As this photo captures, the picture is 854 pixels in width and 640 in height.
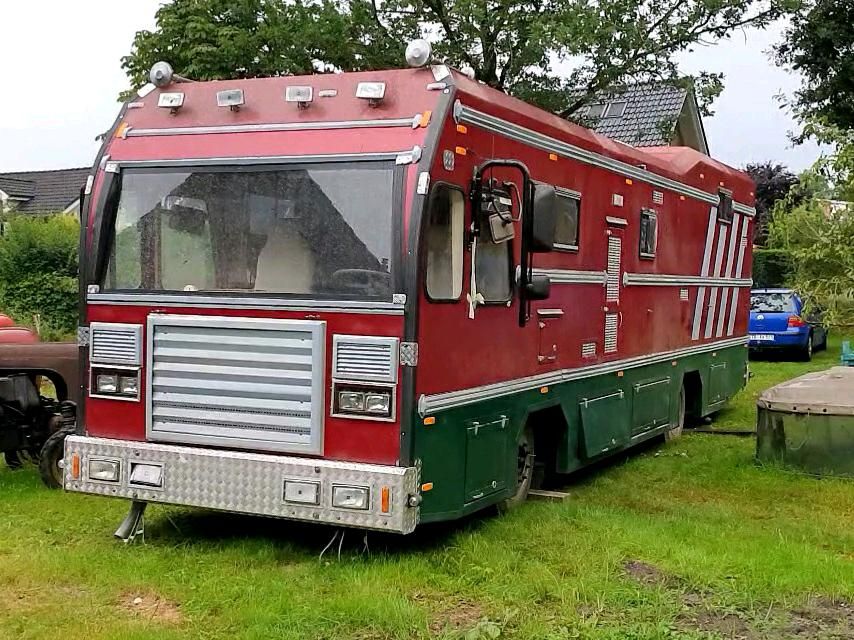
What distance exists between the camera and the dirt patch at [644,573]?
602 centimetres

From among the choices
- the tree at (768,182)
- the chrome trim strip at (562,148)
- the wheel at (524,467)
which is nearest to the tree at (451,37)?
the chrome trim strip at (562,148)

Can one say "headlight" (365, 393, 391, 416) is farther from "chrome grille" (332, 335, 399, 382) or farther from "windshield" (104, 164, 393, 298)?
"windshield" (104, 164, 393, 298)

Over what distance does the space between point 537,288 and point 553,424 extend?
1.59m

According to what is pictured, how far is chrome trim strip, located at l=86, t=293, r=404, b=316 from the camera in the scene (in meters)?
5.93

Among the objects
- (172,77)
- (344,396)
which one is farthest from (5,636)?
(172,77)

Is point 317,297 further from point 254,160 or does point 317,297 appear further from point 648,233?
point 648,233

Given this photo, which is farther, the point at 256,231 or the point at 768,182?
the point at 768,182

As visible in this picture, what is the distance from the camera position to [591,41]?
16.5 meters

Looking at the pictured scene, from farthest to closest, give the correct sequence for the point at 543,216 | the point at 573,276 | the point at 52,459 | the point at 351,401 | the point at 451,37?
the point at 451,37 < the point at 52,459 < the point at 573,276 < the point at 543,216 < the point at 351,401

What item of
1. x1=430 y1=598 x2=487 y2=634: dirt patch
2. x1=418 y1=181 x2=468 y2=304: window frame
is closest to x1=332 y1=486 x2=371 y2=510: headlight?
x1=430 y1=598 x2=487 y2=634: dirt patch

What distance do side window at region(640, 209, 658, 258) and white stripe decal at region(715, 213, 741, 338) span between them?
2948 millimetres

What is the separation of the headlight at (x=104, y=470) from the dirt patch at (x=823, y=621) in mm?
4012

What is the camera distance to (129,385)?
21.4 ft

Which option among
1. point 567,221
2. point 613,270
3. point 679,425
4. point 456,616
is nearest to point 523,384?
point 567,221
